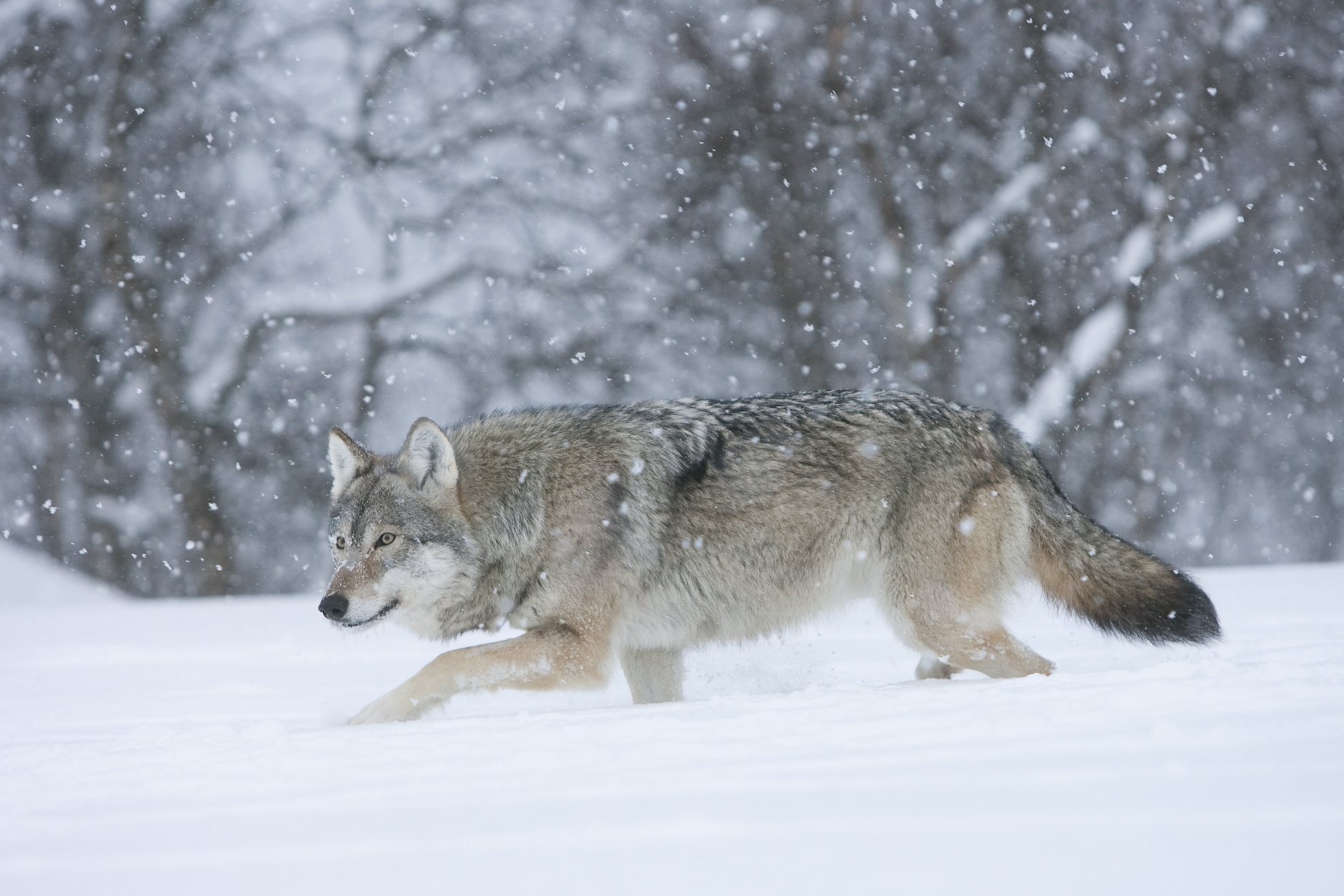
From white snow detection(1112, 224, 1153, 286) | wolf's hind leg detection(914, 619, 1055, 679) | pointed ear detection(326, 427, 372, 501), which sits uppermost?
white snow detection(1112, 224, 1153, 286)

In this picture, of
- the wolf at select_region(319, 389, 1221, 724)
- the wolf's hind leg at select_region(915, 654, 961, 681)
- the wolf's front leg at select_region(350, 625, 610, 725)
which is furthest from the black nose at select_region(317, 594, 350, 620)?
the wolf's hind leg at select_region(915, 654, 961, 681)

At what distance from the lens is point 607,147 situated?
14.0 meters

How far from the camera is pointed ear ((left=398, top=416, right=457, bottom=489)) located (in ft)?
15.0

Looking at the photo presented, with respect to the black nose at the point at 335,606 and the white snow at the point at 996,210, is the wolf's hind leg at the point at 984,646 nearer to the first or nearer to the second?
the black nose at the point at 335,606

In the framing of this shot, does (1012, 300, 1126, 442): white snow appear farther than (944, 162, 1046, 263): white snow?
No

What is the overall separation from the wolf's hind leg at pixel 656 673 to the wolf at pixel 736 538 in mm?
114

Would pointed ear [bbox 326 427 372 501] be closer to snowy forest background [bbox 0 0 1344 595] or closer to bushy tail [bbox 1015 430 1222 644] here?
bushy tail [bbox 1015 430 1222 644]

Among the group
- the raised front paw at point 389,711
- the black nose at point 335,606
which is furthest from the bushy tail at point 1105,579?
the black nose at point 335,606

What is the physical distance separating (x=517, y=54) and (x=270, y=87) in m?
2.82

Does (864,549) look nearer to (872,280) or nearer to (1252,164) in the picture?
(872,280)

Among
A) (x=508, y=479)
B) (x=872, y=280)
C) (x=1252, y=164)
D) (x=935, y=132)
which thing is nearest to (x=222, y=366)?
(x=872, y=280)

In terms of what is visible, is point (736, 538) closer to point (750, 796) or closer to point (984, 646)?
point (984, 646)

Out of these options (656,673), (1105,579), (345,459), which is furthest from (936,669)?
(345,459)

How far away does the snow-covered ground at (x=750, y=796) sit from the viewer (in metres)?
2.01
